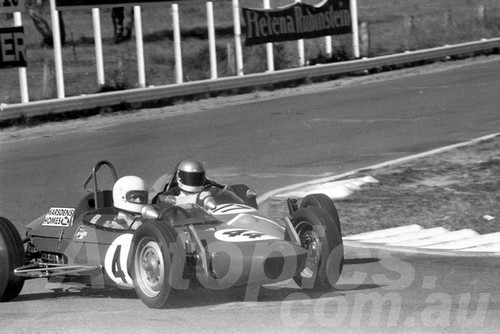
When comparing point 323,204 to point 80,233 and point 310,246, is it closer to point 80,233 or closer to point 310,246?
point 310,246

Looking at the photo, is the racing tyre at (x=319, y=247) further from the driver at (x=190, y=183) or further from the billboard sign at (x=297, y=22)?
the billboard sign at (x=297, y=22)

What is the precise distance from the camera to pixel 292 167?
1650cm

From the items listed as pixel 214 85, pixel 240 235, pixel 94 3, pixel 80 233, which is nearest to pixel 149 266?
pixel 240 235

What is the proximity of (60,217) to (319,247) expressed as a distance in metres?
2.40

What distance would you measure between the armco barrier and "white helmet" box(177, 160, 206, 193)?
11.8m

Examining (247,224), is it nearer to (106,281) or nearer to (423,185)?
(106,281)

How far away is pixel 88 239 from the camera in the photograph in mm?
9344

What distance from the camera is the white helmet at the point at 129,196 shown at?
955 centimetres

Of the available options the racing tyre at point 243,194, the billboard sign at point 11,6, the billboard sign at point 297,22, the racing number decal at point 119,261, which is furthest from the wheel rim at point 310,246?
the billboard sign at point 297,22

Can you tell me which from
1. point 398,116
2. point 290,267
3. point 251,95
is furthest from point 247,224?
point 251,95

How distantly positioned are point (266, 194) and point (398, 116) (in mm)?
7744

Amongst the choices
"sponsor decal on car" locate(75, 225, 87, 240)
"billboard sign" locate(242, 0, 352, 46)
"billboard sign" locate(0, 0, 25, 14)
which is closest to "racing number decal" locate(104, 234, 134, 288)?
"sponsor decal on car" locate(75, 225, 87, 240)

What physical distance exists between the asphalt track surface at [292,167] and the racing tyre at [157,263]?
0.14 m

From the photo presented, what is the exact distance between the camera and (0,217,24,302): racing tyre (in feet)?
30.2
